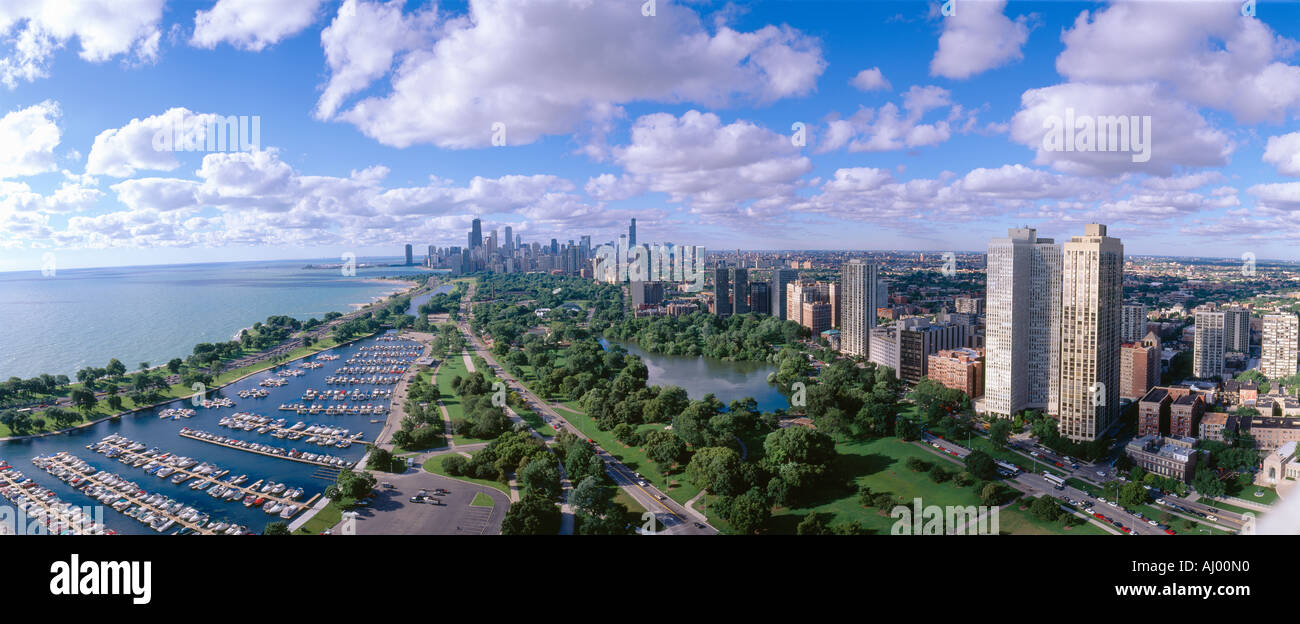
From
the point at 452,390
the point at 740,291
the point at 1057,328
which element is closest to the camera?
the point at 1057,328

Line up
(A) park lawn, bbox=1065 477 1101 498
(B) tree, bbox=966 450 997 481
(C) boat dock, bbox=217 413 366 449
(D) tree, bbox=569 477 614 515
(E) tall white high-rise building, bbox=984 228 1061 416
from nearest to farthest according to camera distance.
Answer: (D) tree, bbox=569 477 614 515
(A) park lawn, bbox=1065 477 1101 498
(B) tree, bbox=966 450 997 481
(C) boat dock, bbox=217 413 366 449
(E) tall white high-rise building, bbox=984 228 1061 416

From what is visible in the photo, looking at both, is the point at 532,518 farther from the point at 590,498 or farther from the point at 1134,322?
the point at 1134,322

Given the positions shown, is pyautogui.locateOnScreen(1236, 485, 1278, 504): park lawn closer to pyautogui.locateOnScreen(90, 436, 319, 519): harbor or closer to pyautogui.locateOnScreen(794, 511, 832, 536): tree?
pyautogui.locateOnScreen(794, 511, 832, 536): tree

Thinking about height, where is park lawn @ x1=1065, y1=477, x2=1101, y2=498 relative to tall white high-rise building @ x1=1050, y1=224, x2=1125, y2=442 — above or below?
below

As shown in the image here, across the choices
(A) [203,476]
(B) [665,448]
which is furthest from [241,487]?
(B) [665,448]

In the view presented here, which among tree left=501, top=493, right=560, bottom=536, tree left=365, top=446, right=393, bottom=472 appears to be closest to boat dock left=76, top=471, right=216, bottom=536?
tree left=365, top=446, right=393, bottom=472
